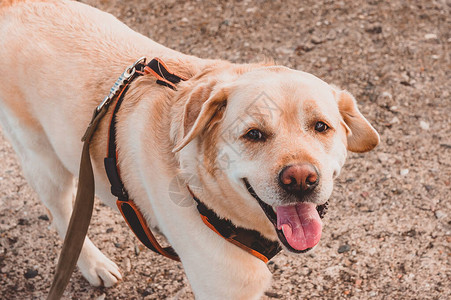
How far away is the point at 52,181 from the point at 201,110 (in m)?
1.29

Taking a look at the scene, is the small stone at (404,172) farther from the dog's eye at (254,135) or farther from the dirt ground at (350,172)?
the dog's eye at (254,135)

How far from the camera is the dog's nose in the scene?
1811 millimetres

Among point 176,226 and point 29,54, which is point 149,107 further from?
point 29,54

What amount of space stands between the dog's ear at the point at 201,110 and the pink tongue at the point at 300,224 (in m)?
0.43

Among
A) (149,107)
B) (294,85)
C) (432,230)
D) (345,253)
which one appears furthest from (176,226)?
(432,230)

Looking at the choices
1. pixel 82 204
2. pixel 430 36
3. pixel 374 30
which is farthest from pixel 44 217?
pixel 430 36

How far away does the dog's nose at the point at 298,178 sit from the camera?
1.81 metres

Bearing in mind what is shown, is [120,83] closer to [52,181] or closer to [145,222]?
[145,222]

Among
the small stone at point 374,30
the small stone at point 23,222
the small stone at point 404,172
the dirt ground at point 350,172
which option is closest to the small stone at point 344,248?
the dirt ground at point 350,172

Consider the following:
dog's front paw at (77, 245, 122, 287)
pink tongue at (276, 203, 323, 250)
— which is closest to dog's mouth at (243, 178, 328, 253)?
pink tongue at (276, 203, 323, 250)

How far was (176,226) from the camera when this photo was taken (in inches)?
85.9

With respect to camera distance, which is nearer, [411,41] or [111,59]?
[111,59]

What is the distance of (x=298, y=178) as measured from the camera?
1813 millimetres

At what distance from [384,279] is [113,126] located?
177cm
